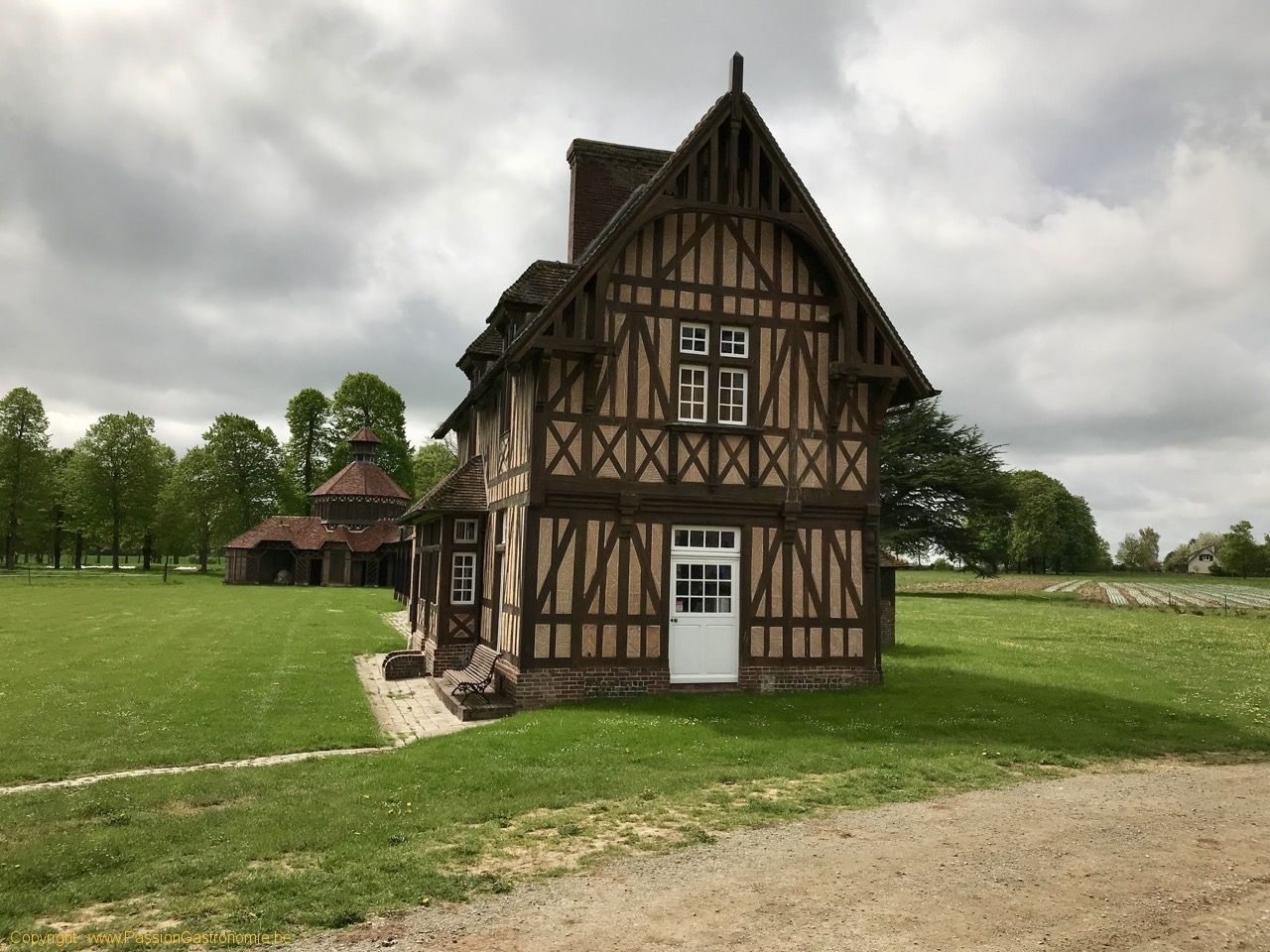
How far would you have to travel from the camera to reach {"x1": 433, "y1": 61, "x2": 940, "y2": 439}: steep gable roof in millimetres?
13859

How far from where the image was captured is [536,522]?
561 inches

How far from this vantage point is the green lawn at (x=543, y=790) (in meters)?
6.29

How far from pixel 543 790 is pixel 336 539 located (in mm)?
49651

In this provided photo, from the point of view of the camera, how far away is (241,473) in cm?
6462

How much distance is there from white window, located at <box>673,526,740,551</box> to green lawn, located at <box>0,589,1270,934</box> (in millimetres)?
2561

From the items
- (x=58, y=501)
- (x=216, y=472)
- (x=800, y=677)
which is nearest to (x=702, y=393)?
(x=800, y=677)

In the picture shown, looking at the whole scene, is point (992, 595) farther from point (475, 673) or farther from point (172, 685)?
point (172, 685)

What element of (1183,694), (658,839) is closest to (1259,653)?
(1183,694)

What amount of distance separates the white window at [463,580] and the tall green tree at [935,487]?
34.8 meters

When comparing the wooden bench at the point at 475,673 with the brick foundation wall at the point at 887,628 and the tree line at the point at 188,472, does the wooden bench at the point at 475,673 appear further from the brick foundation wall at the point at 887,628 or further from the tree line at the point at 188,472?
the tree line at the point at 188,472

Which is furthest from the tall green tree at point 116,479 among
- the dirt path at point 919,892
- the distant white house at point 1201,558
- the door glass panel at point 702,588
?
→ the distant white house at point 1201,558

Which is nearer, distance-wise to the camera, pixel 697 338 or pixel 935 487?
pixel 697 338

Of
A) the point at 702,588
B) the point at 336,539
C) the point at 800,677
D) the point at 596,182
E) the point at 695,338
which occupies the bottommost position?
the point at 800,677

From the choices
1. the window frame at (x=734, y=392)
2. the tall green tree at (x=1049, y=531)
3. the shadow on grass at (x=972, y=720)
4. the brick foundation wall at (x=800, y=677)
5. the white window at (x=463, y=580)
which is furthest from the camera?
the tall green tree at (x=1049, y=531)
